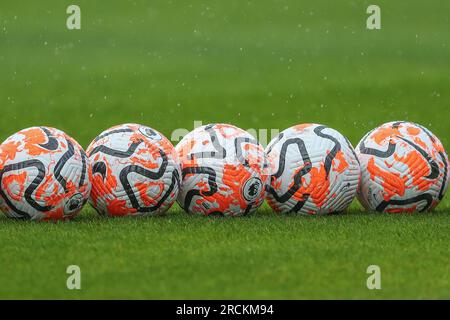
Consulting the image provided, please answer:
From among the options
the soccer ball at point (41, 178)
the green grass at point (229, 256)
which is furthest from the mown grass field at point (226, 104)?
the soccer ball at point (41, 178)

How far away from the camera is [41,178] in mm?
10383

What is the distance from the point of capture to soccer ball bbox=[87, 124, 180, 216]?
10.7 meters

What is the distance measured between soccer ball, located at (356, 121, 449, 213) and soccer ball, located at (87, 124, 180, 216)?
85.0 inches

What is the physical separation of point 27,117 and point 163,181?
12.0 metres

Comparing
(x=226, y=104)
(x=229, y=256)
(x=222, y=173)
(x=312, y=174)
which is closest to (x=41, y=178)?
(x=222, y=173)

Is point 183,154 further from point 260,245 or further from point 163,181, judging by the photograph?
point 260,245

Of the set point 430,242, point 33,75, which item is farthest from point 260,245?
point 33,75

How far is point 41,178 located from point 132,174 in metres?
0.95

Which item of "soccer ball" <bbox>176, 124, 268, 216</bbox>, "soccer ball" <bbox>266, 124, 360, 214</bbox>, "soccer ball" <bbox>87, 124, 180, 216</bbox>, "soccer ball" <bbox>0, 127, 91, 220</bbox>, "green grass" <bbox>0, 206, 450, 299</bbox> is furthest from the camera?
"soccer ball" <bbox>266, 124, 360, 214</bbox>

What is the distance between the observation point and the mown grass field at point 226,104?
8305 millimetres

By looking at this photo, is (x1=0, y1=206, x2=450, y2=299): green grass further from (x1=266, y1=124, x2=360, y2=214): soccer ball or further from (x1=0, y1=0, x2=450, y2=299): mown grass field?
(x1=266, y1=124, x2=360, y2=214): soccer ball

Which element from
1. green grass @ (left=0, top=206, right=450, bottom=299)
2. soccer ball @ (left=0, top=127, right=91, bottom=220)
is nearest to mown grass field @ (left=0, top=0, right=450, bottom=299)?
green grass @ (left=0, top=206, right=450, bottom=299)

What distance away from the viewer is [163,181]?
35.4 ft

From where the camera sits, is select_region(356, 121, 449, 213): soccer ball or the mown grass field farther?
select_region(356, 121, 449, 213): soccer ball
